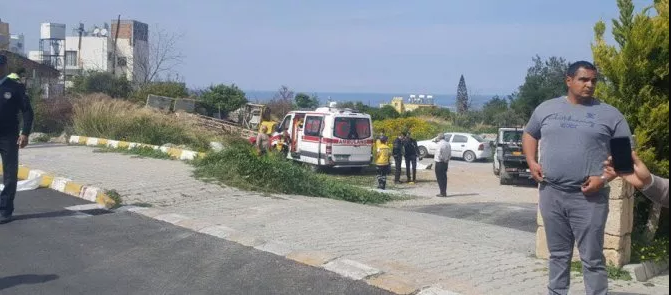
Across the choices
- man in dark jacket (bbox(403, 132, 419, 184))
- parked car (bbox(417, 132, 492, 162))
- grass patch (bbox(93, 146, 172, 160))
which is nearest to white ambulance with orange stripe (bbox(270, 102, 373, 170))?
man in dark jacket (bbox(403, 132, 419, 184))

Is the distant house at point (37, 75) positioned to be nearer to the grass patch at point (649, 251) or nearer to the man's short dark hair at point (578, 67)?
the grass patch at point (649, 251)

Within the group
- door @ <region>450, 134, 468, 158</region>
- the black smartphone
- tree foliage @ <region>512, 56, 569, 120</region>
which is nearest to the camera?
the black smartphone

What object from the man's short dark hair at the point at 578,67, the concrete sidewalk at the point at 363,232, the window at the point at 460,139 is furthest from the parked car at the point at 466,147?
the man's short dark hair at the point at 578,67

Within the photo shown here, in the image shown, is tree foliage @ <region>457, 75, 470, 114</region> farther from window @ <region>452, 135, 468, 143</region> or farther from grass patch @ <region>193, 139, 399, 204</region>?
grass patch @ <region>193, 139, 399, 204</region>

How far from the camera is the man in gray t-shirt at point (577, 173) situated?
459cm

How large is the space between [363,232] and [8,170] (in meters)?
4.21

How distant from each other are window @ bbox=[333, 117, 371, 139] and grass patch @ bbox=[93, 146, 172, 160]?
7.99 meters

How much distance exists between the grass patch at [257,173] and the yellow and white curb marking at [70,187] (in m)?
2.03

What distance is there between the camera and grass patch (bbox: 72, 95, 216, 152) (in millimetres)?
17891

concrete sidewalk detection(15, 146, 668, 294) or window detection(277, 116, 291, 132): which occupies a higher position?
window detection(277, 116, 291, 132)

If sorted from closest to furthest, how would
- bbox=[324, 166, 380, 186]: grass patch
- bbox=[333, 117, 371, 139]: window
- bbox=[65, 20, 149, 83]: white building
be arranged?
bbox=[324, 166, 380, 186]: grass patch
bbox=[333, 117, 371, 139]: window
bbox=[65, 20, 149, 83]: white building

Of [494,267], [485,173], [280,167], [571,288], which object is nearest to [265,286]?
[494,267]

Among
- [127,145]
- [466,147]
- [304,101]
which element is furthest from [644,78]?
[304,101]

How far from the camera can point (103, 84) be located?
3703 centimetres
